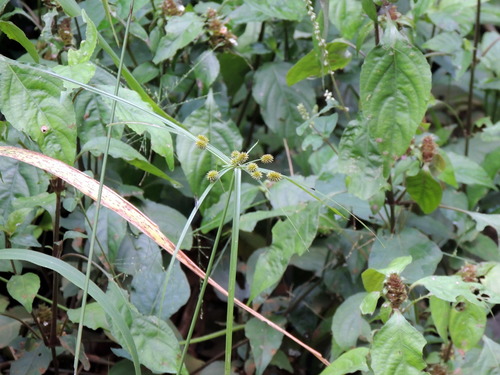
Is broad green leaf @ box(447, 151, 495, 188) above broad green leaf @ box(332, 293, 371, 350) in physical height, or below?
above

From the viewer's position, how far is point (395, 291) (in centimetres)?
123

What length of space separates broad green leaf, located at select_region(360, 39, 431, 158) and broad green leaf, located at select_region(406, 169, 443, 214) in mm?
224

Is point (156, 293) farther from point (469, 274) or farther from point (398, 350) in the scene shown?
point (469, 274)

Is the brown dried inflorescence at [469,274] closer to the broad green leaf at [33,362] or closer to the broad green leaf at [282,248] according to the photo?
the broad green leaf at [282,248]

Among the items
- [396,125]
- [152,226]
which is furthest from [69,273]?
[396,125]

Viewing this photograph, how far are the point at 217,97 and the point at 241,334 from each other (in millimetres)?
660

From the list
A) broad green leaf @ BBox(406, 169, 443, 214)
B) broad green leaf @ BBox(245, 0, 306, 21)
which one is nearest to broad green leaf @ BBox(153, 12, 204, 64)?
broad green leaf @ BBox(245, 0, 306, 21)

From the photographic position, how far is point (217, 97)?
1938mm

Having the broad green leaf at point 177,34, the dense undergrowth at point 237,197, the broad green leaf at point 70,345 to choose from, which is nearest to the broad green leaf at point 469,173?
the dense undergrowth at point 237,197

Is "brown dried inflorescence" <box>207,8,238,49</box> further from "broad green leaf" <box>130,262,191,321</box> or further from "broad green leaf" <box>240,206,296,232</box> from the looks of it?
"broad green leaf" <box>130,262,191,321</box>

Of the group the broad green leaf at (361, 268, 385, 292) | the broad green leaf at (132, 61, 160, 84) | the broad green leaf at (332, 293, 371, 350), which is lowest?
the broad green leaf at (332, 293, 371, 350)

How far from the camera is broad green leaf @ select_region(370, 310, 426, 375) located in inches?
45.0

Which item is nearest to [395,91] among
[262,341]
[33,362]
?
[262,341]

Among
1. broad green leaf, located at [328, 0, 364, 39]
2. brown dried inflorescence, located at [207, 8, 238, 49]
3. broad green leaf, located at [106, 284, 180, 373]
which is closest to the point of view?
broad green leaf, located at [106, 284, 180, 373]
